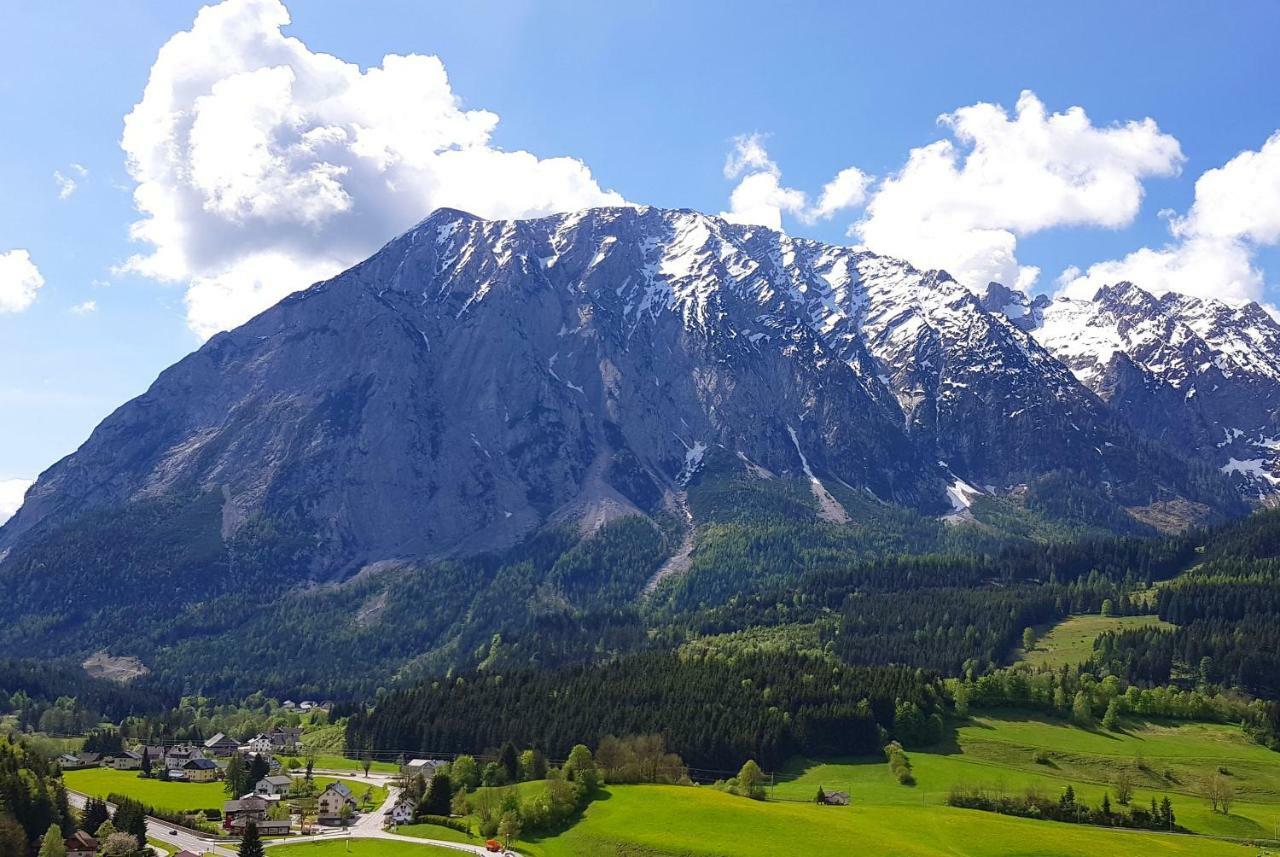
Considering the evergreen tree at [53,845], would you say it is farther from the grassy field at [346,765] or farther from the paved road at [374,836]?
the grassy field at [346,765]

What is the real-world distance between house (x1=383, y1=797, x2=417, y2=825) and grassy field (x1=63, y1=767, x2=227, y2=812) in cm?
2438

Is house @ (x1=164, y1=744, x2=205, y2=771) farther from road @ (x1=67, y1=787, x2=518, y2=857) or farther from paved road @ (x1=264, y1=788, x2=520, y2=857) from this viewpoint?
paved road @ (x1=264, y1=788, x2=520, y2=857)

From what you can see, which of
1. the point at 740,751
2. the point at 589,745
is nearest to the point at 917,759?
the point at 740,751

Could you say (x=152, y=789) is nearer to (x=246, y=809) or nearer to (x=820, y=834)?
(x=246, y=809)

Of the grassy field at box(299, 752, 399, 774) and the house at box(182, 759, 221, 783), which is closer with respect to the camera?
the house at box(182, 759, 221, 783)

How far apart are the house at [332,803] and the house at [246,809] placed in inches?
271

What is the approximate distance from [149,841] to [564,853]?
4449cm

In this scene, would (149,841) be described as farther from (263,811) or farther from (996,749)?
(996,749)

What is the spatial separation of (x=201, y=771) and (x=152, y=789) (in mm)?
20242


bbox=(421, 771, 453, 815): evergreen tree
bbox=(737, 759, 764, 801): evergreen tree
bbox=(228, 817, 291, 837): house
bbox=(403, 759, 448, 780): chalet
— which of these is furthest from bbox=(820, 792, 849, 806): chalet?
bbox=(228, 817, 291, 837): house

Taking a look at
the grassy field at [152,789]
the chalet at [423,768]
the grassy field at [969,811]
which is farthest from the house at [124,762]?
the grassy field at [969,811]

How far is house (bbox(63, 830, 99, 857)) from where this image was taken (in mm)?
105812

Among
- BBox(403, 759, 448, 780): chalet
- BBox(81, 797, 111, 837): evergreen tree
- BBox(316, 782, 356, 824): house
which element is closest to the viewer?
BBox(81, 797, 111, 837): evergreen tree

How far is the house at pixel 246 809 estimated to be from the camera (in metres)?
135
